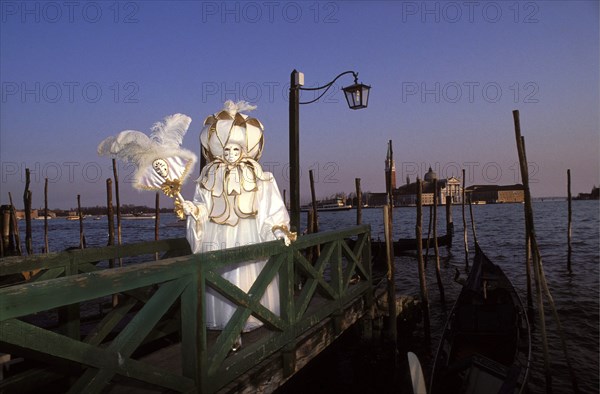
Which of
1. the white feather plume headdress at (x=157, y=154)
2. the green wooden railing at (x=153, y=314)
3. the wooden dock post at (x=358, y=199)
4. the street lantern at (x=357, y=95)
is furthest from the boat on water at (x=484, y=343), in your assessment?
the wooden dock post at (x=358, y=199)

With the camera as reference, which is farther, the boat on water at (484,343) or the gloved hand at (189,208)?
the boat on water at (484,343)

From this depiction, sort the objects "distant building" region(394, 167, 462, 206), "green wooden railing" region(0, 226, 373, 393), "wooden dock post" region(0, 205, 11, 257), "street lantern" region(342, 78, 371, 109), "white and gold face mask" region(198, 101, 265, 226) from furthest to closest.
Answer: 1. "distant building" region(394, 167, 462, 206)
2. "wooden dock post" region(0, 205, 11, 257)
3. "street lantern" region(342, 78, 371, 109)
4. "white and gold face mask" region(198, 101, 265, 226)
5. "green wooden railing" region(0, 226, 373, 393)

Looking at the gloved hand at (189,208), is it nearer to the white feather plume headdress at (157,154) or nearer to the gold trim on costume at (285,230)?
the white feather plume headdress at (157,154)

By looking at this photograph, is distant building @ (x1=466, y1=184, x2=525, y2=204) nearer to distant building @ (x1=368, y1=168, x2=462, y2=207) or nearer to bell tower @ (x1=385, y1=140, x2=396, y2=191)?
distant building @ (x1=368, y1=168, x2=462, y2=207)

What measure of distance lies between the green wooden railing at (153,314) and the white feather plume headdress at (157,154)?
29.3 inches

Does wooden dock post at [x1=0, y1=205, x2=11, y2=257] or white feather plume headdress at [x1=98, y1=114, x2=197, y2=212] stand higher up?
white feather plume headdress at [x1=98, y1=114, x2=197, y2=212]

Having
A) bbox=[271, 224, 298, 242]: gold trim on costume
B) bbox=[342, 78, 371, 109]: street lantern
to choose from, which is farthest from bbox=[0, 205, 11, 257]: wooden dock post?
bbox=[271, 224, 298, 242]: gold trim on costume

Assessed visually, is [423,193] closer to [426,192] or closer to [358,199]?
[426,192]

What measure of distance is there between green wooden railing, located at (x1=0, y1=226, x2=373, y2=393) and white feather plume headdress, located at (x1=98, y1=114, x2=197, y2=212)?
0.74 meters

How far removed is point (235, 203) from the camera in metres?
3.42

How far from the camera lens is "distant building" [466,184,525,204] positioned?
13812 centimetres

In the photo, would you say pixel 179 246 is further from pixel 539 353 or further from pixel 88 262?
pixel 539 353

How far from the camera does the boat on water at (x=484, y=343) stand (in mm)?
3895

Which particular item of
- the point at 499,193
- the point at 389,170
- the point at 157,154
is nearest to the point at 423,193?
the point at 499,193
